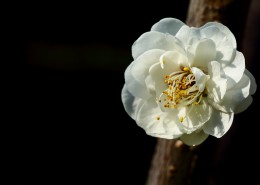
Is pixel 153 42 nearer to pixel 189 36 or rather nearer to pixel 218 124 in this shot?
pixel 189 36

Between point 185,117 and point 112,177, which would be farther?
point 112,177

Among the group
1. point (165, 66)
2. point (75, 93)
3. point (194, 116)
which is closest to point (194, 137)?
Result: point (194, 116)

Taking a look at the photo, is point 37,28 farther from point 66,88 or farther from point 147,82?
point 147,82

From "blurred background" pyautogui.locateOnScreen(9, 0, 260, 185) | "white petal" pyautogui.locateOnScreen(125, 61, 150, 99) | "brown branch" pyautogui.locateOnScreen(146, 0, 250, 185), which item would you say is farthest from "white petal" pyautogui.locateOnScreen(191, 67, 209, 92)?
"blurred background" pyautogui.locateOnScreen(9, 0, 260, 185)

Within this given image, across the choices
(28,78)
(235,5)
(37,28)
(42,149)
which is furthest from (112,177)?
(235,5)

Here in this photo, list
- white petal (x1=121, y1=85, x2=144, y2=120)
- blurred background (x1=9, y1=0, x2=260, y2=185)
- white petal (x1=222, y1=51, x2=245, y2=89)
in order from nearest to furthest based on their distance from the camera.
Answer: white petal (x1=222, y1=51, x2=245, y2=89)
white petal (x1=121, y1=85, x2=144, y2=120)
blurred background (x1=9, y1=0, x2=260, y2=185)

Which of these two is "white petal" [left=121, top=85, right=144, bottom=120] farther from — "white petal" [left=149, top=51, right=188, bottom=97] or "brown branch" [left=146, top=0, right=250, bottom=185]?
"brown branch" [left=146, top=0, right=250, bottom=185]

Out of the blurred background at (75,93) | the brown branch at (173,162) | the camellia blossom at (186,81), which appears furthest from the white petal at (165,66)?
the blurred background at (75,93)
